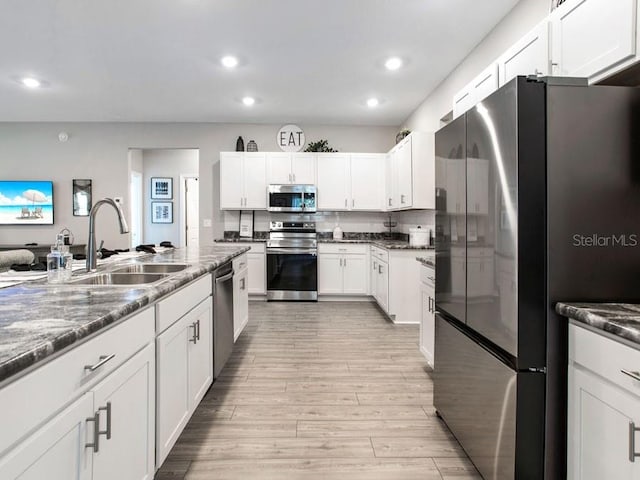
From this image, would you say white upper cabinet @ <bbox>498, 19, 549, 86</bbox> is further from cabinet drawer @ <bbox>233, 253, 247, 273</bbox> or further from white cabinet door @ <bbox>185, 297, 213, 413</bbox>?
cabinet drawer @ <bbox>233, 253, 247, 273</bbox>

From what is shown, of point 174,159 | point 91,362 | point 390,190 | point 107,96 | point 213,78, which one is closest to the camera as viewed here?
point 91,362

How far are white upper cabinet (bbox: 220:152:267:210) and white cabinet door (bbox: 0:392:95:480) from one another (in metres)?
4.83

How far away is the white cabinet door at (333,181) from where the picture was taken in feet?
18.8

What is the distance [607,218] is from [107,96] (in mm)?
5305

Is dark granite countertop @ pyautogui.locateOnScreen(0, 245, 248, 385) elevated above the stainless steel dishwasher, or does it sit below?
above

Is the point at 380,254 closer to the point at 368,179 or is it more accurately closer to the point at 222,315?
the point at 368,179

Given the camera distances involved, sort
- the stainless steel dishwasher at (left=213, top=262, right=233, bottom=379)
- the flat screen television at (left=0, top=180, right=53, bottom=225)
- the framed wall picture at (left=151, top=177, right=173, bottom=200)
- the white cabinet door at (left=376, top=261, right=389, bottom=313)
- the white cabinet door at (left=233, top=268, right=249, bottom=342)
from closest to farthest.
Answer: the stainless steel dishwasher at (left=213, top=262, right=233, bottom=379) < the white cabinet door at (left=233, top=268, right=249, bottom=342) < the white cabinet door at (left=376, top=261, right=389, bottom=313) < the flat screen television at (left=0, top=180, right=53, bottom=225) < the framed wall picture at (left=151, top=177, right=173, bottom=200)

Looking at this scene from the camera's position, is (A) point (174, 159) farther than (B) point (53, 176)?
Yes

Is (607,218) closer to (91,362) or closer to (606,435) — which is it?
(606,435)

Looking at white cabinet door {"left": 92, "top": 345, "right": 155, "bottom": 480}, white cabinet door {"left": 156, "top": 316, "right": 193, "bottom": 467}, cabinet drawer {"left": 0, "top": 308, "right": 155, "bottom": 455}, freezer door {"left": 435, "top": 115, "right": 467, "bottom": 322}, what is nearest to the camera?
cabinet drawer {"left": 0, "top": 308, "right": 155, "bottom": 455}

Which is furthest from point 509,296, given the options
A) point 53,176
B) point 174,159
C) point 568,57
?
point 174,159

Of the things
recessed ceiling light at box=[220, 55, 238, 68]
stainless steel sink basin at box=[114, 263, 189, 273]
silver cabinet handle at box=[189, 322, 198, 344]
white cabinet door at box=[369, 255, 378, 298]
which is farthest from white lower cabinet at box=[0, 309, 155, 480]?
white cabinet door at box=[369, 255, 378, 298]

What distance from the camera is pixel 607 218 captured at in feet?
4.48

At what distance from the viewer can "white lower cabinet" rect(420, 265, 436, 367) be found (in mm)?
2705
